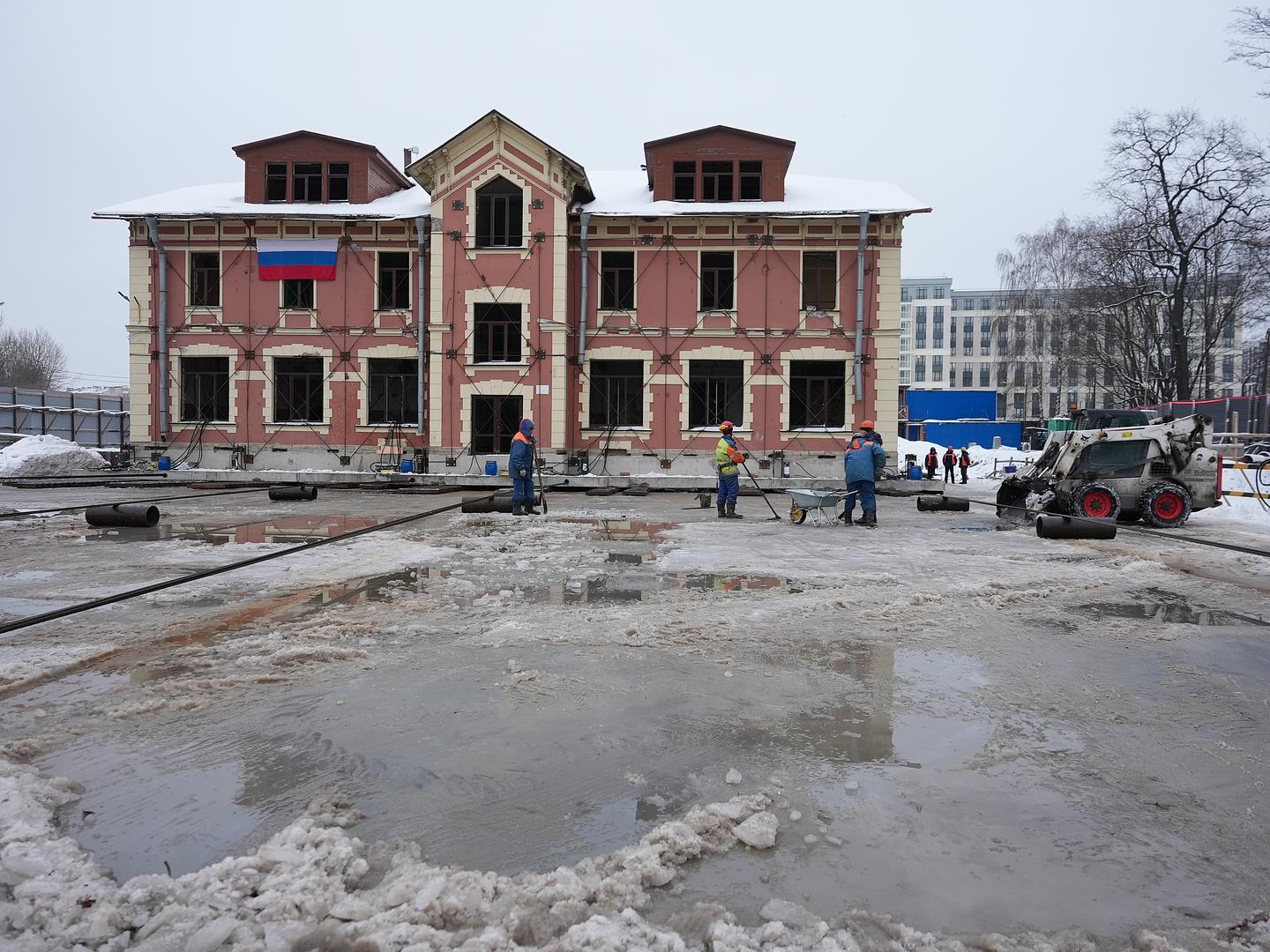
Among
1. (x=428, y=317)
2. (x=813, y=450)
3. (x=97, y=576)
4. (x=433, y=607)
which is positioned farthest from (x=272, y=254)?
(x=433, y=607)

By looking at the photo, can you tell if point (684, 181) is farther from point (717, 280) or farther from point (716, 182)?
point (717, 280)

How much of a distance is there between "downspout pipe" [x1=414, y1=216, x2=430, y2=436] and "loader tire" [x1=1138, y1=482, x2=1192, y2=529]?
1983 centimetres

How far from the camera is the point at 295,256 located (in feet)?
86.2

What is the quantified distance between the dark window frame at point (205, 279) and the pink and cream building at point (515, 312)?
0.21ft

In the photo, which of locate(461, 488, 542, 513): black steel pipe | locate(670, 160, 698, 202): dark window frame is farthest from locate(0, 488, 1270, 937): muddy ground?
locate(670, 160, 698, 202): dark window frame

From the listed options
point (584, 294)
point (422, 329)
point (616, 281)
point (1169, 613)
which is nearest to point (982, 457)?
point (616, 281)

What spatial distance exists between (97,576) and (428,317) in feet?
62.5

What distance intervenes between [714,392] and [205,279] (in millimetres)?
17300

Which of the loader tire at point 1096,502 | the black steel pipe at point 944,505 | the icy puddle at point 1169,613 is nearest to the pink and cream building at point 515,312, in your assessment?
the black steel pipe at point 944,505

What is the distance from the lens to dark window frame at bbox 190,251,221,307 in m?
26.7

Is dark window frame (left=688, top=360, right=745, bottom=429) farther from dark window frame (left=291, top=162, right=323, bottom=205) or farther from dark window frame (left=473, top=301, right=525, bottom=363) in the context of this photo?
dark window frame (left=291, top=162, right=323, bottom=205)

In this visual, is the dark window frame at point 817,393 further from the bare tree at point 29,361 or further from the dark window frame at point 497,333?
the bare tree at point 29,361

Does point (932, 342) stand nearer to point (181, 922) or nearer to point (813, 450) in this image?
point (813, 450)

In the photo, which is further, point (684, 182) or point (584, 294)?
point (684, 182)
